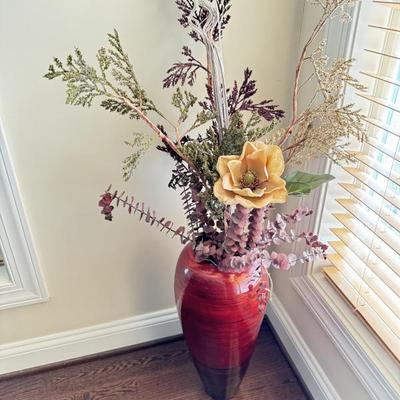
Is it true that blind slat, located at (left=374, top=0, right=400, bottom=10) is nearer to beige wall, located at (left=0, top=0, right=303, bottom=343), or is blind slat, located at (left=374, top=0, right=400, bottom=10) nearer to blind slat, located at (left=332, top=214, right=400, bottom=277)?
beige wall, located at (left=0, top=0, right=303, bottom=343)

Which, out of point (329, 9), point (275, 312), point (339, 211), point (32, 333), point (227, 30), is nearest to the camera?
point (329, 9)

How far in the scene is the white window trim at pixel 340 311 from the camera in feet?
3.42

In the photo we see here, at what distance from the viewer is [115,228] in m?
1.35

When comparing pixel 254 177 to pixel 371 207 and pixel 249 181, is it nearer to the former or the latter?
pixel 249 181

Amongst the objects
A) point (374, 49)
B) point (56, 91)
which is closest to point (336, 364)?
point (374, 49)

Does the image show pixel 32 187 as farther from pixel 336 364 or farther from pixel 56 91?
pixel 336 364

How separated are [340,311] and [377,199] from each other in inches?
14.3

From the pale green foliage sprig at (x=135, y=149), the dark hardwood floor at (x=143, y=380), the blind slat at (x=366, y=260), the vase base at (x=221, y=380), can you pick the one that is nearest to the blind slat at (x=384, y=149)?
the blind slat at (x=366, y=260)

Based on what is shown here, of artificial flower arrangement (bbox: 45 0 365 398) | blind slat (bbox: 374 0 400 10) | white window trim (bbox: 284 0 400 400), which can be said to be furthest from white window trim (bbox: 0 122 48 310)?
blind slat (bbox: 374 0 400 10)

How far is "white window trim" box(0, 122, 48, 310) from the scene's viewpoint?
3.78 feet

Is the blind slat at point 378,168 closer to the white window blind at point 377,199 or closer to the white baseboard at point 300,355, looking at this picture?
the white window blind at point 377,199

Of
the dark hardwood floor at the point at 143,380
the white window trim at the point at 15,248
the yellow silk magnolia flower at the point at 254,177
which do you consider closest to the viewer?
the yellow silk magnolia flower at the point at 254,177

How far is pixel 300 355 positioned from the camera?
1479mm

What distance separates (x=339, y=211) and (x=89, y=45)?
0.85 meters
